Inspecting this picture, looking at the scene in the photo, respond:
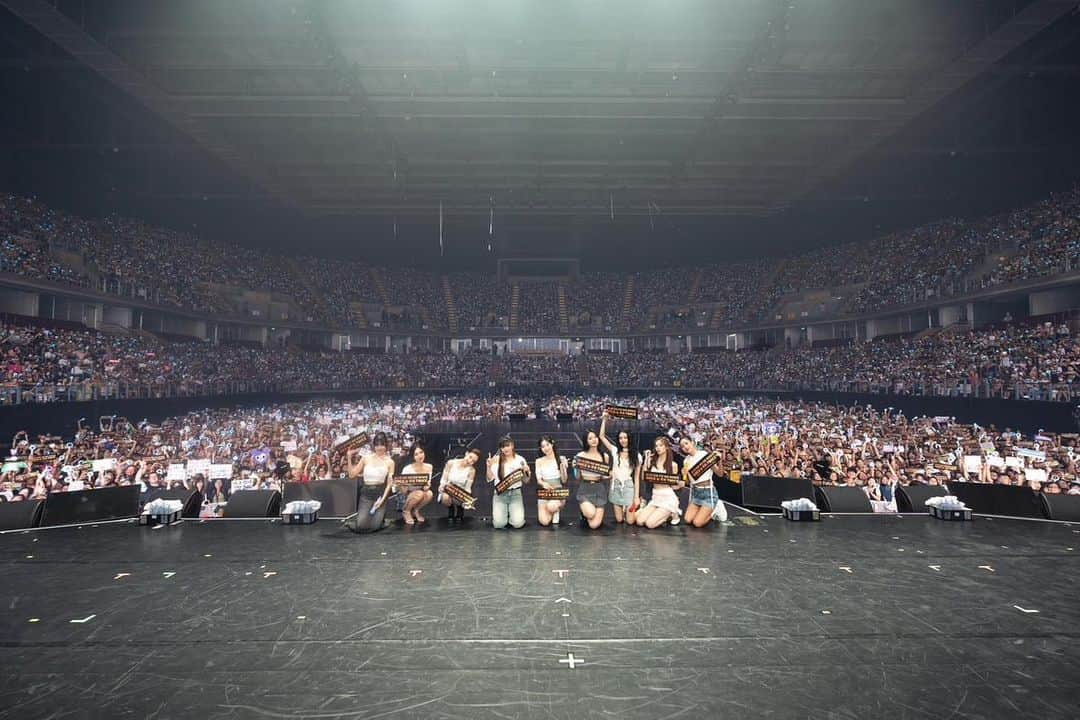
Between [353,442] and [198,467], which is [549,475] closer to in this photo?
[353,442]

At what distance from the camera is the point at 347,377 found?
144ft

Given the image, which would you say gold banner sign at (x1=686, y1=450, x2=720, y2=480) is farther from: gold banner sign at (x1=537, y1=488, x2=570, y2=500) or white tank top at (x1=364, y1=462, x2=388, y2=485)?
white tank top at (x1=364, y1=462, x2=388, y2=485)

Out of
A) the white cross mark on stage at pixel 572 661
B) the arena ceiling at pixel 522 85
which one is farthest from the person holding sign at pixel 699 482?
the arena ceiling at pixel 522 85

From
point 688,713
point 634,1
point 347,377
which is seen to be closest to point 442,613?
point 688,713

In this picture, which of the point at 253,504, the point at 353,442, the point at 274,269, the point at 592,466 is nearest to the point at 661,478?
the point at 592,466

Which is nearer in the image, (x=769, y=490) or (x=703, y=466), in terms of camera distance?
(x=703, y=466)

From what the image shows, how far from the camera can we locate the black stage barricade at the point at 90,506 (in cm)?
841

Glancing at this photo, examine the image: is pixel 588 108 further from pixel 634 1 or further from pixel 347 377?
pixel 347 377

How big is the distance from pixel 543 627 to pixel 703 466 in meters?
4.04

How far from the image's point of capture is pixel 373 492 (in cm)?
815

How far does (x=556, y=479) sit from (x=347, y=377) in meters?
39.3

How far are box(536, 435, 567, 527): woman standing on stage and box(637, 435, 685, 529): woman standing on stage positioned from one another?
1.27 metres

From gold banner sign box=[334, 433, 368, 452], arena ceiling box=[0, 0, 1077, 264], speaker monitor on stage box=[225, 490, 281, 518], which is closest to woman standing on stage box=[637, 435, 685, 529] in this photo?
gold banner sign box=[334, 433, 368, 452]

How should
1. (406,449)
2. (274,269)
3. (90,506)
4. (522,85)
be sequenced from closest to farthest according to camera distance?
(90,506) < (406,449) < (522,85) < (274,269)
